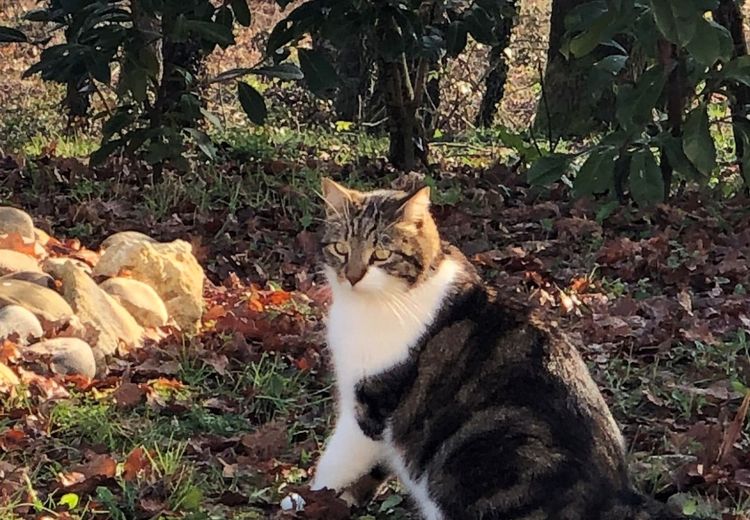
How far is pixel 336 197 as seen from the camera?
306 centimetres

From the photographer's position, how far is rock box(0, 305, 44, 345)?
374 centimetres

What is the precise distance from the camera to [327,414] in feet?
11.7

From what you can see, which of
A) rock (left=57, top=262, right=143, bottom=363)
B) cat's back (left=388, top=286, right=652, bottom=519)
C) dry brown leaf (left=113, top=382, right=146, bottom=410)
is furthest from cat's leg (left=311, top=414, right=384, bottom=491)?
rock (left=57, top=262, right=143, bottom=363)

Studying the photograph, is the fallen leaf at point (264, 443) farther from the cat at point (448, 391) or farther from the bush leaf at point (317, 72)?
the bush leaf at point (317, 72)

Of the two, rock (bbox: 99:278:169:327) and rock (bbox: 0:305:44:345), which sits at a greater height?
rock (bbox: 0:305:44:345)

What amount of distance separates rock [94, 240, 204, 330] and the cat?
4.72 ft

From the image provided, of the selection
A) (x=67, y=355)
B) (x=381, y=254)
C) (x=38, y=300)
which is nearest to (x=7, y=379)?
(x=67, y=355)

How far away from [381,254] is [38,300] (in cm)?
167

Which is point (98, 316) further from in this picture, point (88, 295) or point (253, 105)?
point (253, 105)

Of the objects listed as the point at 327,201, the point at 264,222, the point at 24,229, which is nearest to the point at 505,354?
the point at 327,201

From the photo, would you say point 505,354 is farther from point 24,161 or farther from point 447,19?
point 24,161

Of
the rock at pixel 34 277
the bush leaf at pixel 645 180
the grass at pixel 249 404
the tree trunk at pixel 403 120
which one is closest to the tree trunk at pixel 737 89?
the bush leaf at pixel 645 180

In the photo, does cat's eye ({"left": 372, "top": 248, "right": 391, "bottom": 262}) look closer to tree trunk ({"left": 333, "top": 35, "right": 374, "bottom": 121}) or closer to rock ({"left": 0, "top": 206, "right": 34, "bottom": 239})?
rock ({"left": 0, "top": 206, "right": 34, "bottom": 239})

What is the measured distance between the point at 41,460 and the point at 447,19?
4.48m
